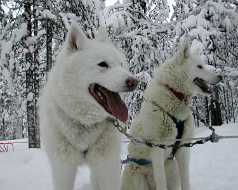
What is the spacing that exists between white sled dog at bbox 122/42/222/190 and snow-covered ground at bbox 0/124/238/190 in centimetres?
81

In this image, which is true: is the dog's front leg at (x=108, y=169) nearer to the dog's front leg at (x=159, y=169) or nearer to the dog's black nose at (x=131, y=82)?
the dog's black nose at (x=131, y=82)

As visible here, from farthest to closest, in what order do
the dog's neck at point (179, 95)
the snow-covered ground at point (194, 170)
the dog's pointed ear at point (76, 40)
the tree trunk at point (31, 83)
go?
the tree trunk at point (31, 83)
the snow-covered ground at point (194, 170)
the dog's neck at point (179, 95)
the dog's pointed ear at point (76, 40)

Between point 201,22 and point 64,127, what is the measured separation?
11907 mm

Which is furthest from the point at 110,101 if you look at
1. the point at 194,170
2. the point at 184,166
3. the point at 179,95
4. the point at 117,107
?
the point at 194,170

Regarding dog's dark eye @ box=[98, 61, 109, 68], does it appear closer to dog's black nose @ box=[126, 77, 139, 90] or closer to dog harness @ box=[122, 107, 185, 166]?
dog's black nose @ box=[126, 77, 139, 90]

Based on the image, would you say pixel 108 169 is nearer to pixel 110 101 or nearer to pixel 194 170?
pixel 110 101

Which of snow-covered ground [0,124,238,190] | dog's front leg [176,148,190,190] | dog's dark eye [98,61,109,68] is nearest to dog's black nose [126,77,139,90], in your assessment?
dog's dark eye [98,61,109,68]

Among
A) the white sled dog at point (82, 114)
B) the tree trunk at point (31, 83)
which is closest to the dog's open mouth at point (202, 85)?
the white sled dog at point (82, 114)

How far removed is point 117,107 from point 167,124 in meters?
1.51

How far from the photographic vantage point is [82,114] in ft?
10.2

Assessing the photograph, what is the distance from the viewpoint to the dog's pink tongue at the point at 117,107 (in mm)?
2846

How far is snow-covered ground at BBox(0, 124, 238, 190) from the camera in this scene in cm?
543

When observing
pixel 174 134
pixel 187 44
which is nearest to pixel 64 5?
pixel 187 44

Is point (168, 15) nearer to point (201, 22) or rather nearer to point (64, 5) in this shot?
point (201, 22)
